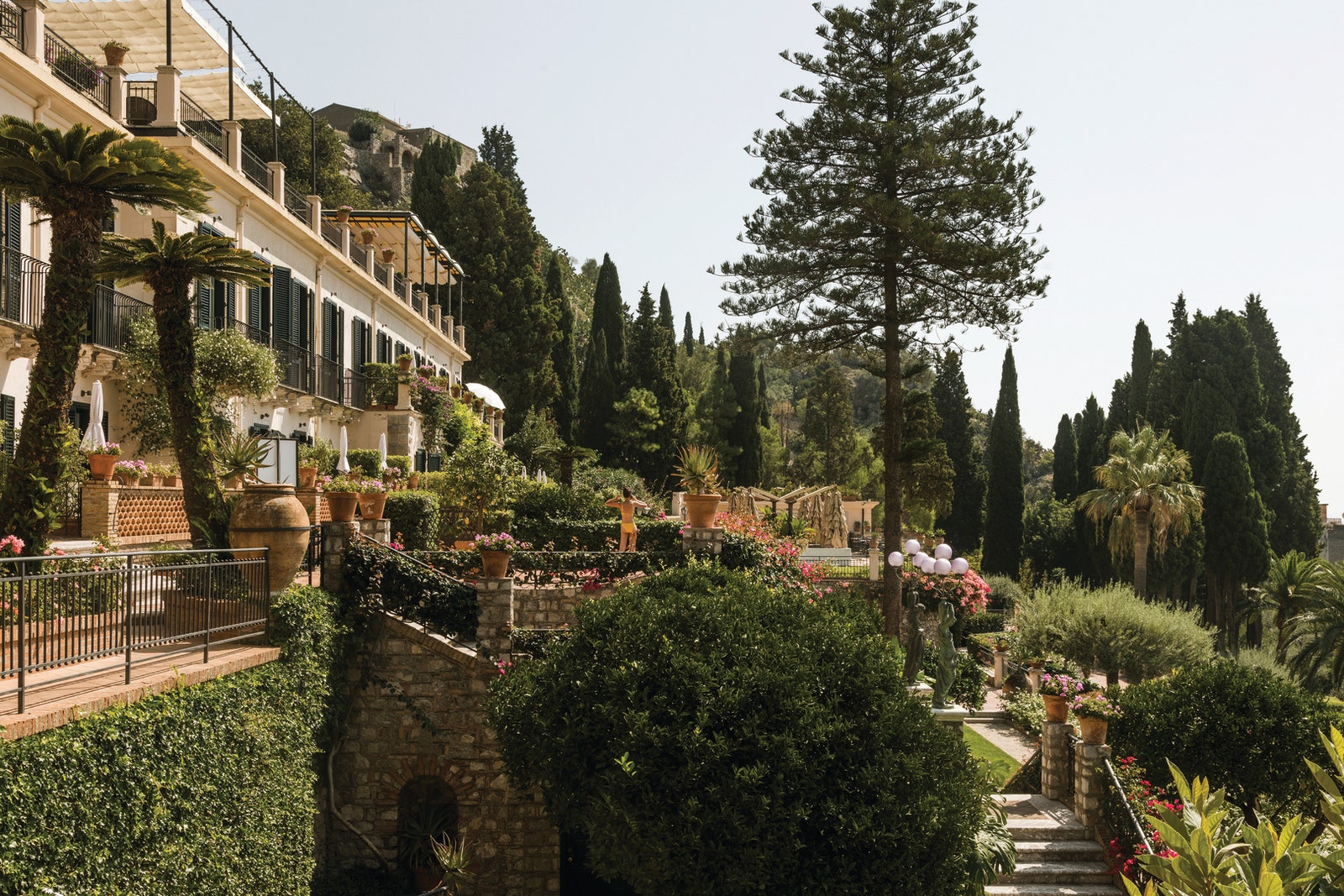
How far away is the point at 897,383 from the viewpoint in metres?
23.7

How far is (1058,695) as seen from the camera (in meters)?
14.6

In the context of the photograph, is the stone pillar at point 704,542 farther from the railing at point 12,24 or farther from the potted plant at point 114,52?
the potted plant at point 114,52

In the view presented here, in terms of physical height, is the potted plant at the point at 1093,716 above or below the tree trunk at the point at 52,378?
below

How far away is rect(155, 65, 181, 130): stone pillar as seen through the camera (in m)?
17.4

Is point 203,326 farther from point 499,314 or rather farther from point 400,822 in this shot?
point 499,314

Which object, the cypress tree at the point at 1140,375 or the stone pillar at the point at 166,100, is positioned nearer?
the stone pillar at the point at 166,100

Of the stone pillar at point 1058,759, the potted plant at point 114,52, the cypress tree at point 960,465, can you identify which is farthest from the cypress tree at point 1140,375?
the potted plant at point 114,52

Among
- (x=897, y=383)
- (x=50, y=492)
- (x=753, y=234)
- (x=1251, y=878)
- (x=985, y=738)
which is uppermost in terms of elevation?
(x=753, y=234)

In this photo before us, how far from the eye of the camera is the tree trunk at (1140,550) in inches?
1342

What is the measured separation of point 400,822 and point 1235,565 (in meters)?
35.0

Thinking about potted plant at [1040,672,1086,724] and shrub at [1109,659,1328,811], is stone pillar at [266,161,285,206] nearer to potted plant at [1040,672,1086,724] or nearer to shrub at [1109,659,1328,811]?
potted plant at [1040,672,1086,724]

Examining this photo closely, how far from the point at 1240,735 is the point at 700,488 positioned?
27.0ft

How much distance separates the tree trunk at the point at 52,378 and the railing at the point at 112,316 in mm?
5501

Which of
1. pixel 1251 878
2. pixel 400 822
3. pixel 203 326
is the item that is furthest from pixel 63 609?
pixel 203 326
